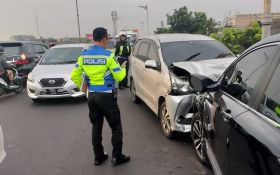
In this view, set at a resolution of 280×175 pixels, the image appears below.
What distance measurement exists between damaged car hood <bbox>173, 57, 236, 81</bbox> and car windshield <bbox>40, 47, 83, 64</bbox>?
5347 millimetres

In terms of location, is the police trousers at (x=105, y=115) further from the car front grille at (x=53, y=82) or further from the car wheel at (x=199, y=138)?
the car front grille at (x=53, y=82)

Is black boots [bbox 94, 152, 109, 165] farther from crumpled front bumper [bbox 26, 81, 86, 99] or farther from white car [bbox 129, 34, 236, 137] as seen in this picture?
crumpled front bumper [bbox 26, 81, 86, 99]

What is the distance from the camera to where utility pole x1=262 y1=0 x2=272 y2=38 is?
9773 mm

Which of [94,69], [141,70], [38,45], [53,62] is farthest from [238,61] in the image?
[38,45]

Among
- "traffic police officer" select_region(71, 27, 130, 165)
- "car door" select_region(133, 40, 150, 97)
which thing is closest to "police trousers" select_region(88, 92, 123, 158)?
"traffic police officer" select_region(71, 27, 130, 165)

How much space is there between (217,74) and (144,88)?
93.1 inches

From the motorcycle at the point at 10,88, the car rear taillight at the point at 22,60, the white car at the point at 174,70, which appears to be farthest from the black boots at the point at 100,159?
the car rear taillight at the point at 22,60

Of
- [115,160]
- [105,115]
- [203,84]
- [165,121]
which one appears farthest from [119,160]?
[203,84]

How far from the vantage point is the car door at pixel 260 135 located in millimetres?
2154

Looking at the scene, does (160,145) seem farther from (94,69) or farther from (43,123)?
(43,123)

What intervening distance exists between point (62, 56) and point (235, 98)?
336 inches

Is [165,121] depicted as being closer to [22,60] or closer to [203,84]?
[203,84]

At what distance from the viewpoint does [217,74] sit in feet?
18.5

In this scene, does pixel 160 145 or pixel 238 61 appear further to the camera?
pixel 160 145
